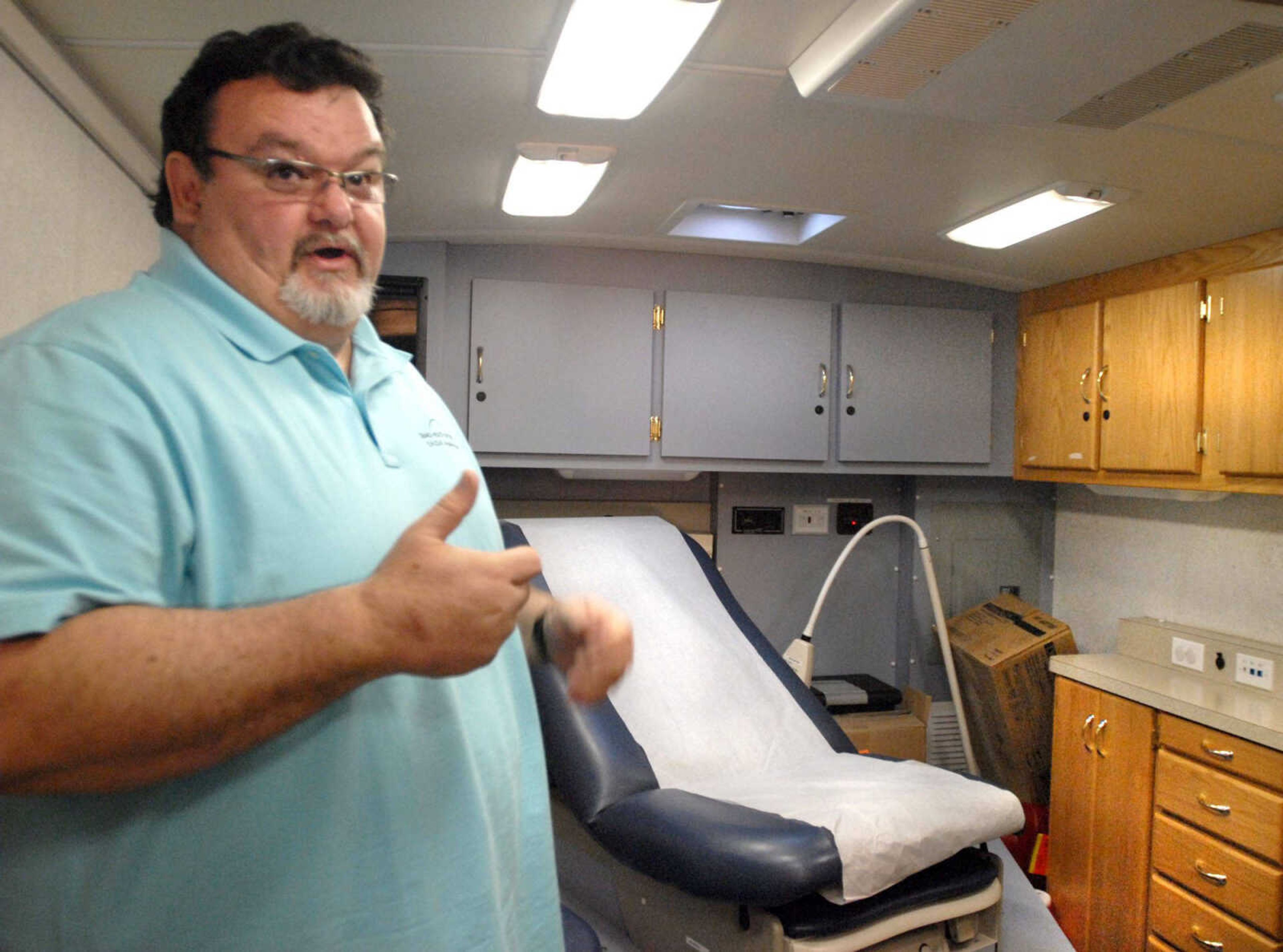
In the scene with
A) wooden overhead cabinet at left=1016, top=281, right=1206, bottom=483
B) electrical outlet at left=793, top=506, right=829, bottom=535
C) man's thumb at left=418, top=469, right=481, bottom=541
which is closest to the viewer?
man's thumb at left=418, top=469, right=481, bottom=541

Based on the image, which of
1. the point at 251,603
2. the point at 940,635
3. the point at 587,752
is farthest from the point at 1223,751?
the point at 251,603

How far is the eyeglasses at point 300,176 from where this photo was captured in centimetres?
92

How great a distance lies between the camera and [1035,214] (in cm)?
245

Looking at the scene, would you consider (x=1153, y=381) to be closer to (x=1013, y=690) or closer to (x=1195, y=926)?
(x=1013, y=690)

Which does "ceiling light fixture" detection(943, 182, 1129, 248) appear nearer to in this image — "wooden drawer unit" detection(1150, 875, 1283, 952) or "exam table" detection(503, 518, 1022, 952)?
"exam table" detection(503, 518, 1022, 952)

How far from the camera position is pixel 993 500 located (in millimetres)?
3627

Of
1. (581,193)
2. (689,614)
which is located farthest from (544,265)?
(689,614)

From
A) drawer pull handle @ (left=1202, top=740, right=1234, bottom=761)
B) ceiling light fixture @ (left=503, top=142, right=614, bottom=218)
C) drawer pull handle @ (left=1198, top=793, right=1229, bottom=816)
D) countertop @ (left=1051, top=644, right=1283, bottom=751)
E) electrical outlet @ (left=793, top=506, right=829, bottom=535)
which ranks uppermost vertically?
ceiling light fixture @ (left=503, top=142, right=614, bottom=218)

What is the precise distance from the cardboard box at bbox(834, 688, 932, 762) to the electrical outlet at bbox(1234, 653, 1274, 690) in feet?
3.35

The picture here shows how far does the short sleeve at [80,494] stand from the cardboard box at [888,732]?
2.79 m

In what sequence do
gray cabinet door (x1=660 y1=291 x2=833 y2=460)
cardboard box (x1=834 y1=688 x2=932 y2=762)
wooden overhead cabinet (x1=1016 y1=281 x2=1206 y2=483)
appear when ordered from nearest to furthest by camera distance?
wooden overhead cabinet (x1=1016 y1=281 x2=1206 y2=483) → gray cabinet door (x1=660 y1=291 x2=833 y2=460) → cardboard box (x1=834 y1=688 x2=932 y2=762)

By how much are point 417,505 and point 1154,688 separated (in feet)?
7.85

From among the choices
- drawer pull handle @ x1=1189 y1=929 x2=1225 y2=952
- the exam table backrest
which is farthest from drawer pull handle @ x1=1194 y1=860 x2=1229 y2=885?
the exam table backrest

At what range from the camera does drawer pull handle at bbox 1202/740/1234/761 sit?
2.23 m
